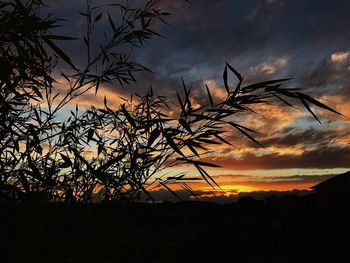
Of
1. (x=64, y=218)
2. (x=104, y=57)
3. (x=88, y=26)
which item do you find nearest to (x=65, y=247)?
(x=64, y=218)

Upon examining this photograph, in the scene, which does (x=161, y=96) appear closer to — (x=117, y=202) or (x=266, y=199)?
(x=117, y=202)

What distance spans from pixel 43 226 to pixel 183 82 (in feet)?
5.04

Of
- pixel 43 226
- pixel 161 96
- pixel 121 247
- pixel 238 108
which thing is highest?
pixel 161 96

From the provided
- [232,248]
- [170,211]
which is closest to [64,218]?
[170,211]

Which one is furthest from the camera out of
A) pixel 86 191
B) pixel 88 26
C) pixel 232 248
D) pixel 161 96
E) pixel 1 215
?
pixel 232 248

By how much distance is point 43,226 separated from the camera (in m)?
2.97

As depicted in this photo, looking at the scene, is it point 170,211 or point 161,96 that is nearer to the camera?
point 170,211

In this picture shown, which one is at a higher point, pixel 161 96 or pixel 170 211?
pixel 161 96

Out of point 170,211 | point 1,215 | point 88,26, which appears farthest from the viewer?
point 88,26

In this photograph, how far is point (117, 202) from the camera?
10.5 feet

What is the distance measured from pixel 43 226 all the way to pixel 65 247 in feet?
0.74

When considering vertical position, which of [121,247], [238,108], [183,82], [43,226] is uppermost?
[183,82]

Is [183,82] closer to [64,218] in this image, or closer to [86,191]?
[86,191]

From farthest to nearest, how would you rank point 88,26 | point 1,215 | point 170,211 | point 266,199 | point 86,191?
point 266,199, point 88,26, point 86,191, point 170,211, point 1,215
